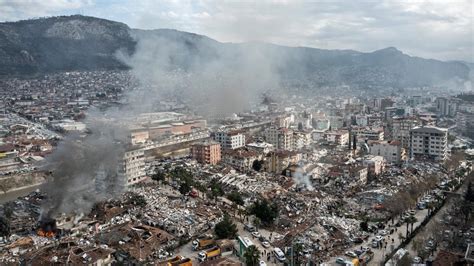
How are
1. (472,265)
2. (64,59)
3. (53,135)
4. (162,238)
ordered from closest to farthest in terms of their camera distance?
(472,265), (162,238), (53,135), (64,59)

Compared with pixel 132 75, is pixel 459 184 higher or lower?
lower

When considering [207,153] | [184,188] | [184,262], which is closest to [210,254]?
[184,262]

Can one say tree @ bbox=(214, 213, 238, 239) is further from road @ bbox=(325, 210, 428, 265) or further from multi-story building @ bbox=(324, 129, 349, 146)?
multi-story building @ bbox=(324, 129, 349, 146)

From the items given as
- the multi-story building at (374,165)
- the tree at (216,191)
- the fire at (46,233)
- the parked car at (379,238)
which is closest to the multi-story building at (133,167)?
the tree at (216,191)

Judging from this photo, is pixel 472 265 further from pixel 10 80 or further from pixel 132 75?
pixel 10 80

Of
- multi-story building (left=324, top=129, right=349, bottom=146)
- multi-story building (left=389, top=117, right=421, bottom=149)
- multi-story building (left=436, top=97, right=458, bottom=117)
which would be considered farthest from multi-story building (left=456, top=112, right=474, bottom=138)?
multi-story building (left=324, top=129, right=349, bottom=146)

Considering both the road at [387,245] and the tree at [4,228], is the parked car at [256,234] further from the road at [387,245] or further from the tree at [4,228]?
the tree at [4,228]

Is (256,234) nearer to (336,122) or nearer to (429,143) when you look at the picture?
(429,143)

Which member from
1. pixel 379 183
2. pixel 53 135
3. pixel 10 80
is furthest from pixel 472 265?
pixel 10 80
